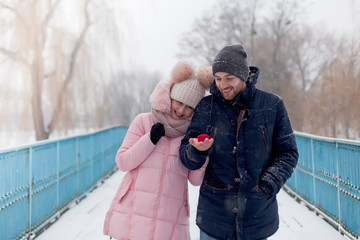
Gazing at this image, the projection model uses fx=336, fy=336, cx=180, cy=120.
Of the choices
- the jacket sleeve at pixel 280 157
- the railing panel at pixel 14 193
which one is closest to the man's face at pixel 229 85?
the jacket sleeve at pixel 280 157

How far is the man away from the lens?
1.81 meters

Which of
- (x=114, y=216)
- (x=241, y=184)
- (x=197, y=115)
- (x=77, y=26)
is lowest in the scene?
(x=114, y=216)

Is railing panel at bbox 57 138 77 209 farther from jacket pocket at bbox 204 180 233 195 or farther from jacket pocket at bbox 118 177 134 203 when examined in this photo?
jacket pocket at bbox 204 180 233 195

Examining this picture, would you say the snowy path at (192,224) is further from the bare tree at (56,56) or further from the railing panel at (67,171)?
the bare tree at (56,56)

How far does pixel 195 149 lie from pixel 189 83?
60cm

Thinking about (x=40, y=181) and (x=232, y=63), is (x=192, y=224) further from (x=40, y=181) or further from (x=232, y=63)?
(x=232, y=63)

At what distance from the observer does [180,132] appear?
7.45 feet

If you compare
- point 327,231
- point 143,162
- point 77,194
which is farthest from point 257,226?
point 77,194

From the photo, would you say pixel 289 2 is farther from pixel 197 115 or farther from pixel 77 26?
pixel 197 115

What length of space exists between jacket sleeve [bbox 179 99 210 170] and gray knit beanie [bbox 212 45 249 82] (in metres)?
0.24


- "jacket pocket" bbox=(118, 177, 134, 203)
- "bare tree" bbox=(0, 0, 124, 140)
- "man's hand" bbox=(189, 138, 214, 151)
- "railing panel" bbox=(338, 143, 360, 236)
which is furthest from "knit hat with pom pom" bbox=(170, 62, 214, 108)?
"bare tree" bbox=(0, 0, 124, 140)

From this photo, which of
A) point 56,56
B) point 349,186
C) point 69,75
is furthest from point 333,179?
point 56,56

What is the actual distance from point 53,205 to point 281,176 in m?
4.69

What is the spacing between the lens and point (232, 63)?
188 centimetres
